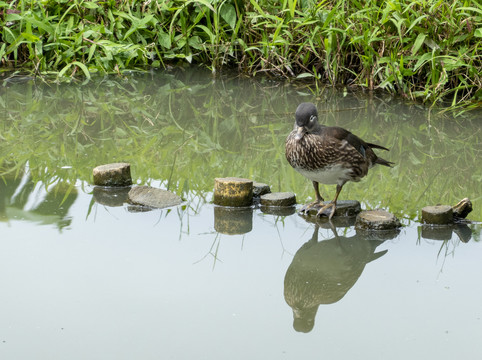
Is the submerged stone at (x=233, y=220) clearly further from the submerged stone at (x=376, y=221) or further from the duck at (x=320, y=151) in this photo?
the submerged stone at (x=376, y=221)

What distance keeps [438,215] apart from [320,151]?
27.8 inches

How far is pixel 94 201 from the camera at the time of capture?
4.47m

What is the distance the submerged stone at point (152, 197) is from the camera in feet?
14.4

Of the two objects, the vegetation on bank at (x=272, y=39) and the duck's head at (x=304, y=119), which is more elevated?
the vegetation on bank at (x=272, y=39)

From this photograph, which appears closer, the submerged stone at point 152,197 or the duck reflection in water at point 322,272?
the duck reflection in water at point 322,272

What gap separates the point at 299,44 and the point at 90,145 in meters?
2.24

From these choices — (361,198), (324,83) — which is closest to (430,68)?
(324,83)

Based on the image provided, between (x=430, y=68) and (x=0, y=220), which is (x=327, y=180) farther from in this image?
(x=430, y=68)

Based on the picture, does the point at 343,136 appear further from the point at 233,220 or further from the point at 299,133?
the point at 233,220

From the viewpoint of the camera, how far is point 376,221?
13.3ft

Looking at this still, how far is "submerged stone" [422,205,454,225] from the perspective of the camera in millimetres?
4082

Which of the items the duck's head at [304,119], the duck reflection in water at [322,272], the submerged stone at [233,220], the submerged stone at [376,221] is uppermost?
the duck's head at [304,119]

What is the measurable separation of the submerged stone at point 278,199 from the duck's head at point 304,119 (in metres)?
0.47

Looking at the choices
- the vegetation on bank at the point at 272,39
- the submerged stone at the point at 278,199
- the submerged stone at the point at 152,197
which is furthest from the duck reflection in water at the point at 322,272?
the vegetation on bank at the point at 272,39
